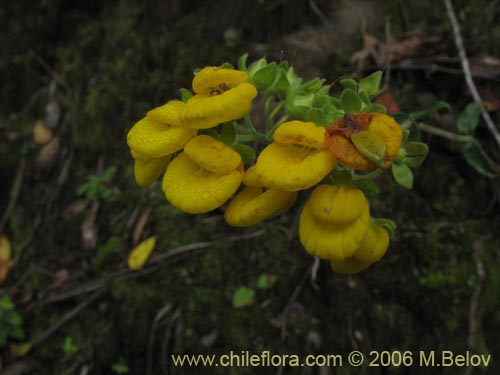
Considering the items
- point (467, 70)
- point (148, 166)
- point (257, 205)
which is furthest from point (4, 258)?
point (467, 70)

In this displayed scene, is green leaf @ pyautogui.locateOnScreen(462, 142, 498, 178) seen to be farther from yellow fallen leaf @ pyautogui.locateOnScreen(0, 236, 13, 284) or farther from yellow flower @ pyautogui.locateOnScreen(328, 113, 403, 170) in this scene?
yellow fallen leaf @ pyautogui.locateOnScreen(0, 236, 13, 284)

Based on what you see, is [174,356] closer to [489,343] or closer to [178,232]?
[178,232]

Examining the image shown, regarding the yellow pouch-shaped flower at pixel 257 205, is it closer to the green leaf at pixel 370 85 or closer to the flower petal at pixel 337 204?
the flower petal at pixel 337 204

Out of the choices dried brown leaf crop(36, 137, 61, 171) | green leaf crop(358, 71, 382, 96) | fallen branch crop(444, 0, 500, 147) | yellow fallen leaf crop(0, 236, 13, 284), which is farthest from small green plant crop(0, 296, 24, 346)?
fallen branch crop(444, 0, 500, 147)

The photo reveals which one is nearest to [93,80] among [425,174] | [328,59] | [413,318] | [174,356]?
[328,59]

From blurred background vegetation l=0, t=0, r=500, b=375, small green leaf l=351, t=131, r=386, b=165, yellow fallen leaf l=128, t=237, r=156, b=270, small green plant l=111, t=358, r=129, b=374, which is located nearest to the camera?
small green leaf l=351, t=131, r=386, b=165

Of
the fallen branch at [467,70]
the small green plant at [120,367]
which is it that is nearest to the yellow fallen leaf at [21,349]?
the small green plant at [120,367]
